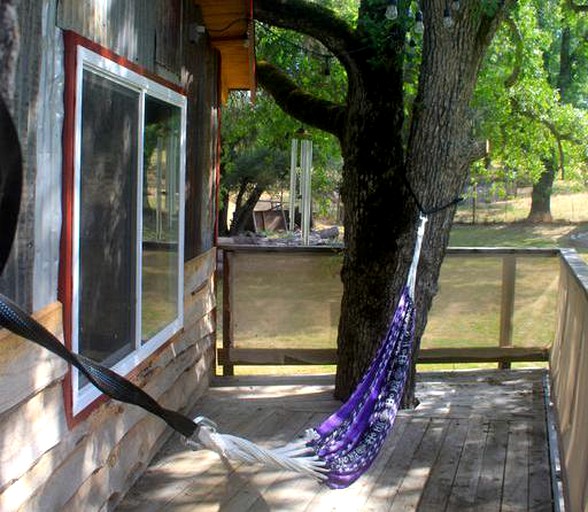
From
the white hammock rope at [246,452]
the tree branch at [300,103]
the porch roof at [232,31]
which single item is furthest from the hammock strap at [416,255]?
the porch roof at [232,31]

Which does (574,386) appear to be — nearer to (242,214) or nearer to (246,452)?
(246,452)

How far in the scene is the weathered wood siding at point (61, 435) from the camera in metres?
2.35

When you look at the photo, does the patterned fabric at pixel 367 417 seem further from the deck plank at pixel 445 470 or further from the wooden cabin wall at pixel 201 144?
the wooden cabin wall at pixel 201 144

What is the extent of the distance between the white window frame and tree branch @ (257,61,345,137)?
1411 millimetres

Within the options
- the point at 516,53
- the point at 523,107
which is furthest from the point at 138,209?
the point at 523,107

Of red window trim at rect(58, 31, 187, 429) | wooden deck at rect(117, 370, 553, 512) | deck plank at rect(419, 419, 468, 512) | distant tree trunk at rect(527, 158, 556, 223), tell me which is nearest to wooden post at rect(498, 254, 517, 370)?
wooden deck at rect(117, 370, 553, 512)

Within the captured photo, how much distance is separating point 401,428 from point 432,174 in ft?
5.16

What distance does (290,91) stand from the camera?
619 cm

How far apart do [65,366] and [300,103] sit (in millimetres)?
3693

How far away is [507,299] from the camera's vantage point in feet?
20.9

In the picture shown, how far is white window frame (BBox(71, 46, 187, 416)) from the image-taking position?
9.23 ft

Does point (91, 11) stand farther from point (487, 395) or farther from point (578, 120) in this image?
point (578, 120)

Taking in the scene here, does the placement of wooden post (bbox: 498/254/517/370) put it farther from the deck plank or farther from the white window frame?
the white window frame

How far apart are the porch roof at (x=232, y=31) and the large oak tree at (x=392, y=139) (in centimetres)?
16
